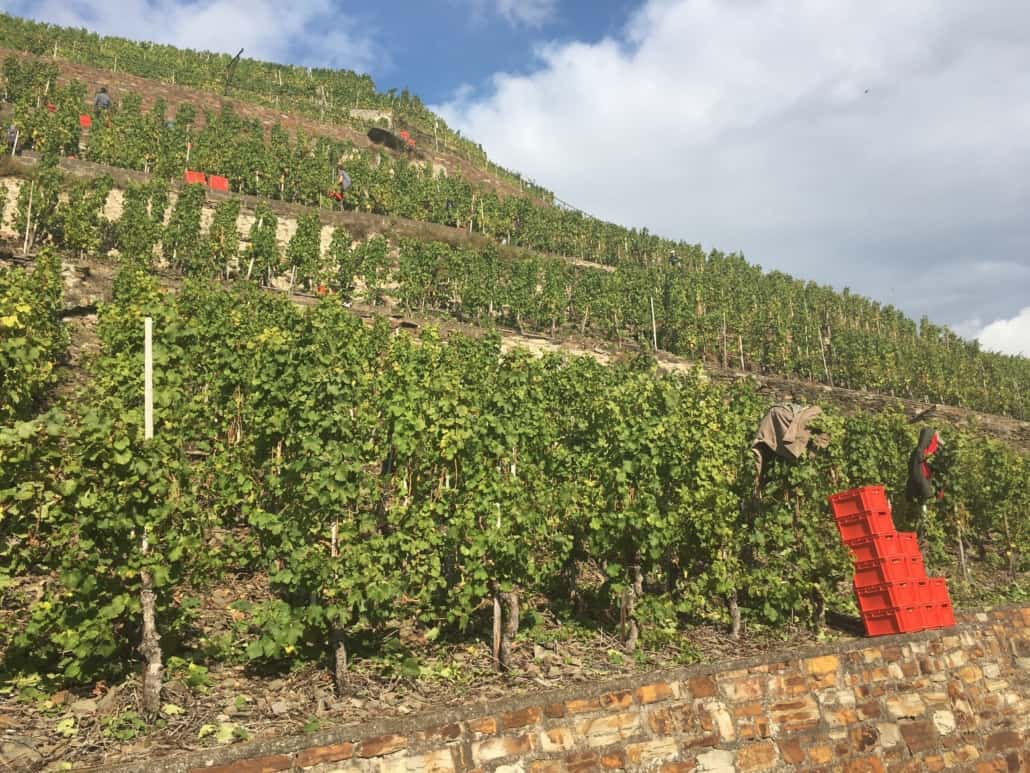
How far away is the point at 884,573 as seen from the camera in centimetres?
716

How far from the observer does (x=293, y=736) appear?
4.03 metres

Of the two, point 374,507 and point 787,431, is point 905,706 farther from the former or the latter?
point 374,507

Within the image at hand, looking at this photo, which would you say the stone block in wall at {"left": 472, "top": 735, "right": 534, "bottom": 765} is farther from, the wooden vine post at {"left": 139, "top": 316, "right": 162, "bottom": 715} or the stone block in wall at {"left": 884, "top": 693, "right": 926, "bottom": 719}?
the stone block in wall at {"left": 884, "top": 693, "right": 926, "bottom": 719}

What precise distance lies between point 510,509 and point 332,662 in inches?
74.7

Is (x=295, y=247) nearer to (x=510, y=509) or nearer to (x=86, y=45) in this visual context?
(x=510, y=509)

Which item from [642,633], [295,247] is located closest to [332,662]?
[642,633]

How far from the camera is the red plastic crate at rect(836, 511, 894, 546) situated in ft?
24.0

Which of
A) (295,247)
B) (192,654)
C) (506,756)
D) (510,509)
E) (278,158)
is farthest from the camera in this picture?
(278,158)

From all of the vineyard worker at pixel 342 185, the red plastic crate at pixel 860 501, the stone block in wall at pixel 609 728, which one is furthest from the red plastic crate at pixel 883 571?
the vineyard worker at pixel 342 185

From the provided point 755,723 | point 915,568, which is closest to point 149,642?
point 755,723

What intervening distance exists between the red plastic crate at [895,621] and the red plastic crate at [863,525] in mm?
782

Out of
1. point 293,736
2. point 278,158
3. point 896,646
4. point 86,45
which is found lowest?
point 896,646

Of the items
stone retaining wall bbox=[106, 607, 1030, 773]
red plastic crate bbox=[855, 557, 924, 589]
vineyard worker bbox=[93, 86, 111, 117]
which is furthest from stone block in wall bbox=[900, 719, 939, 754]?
vineyard worker bbox=[93, 86, 111, 117]

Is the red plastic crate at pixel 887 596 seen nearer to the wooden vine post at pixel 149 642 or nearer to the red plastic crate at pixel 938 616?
the red plastic crate at pixel 938 616
